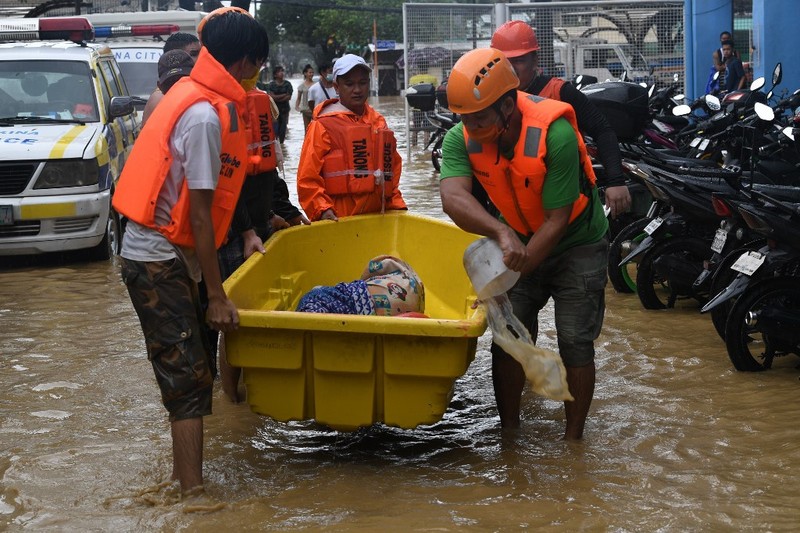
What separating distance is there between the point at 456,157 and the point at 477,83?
44 cm

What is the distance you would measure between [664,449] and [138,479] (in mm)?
2287

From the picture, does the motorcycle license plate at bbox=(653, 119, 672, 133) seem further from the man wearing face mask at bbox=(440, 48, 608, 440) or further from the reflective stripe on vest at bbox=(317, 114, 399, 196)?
the man wearing face mask at bbox=(440, 48, 608, 440)

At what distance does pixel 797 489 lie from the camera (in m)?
4.52

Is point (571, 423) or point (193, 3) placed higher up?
point (193, 3)

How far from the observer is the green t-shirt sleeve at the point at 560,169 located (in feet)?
15.1

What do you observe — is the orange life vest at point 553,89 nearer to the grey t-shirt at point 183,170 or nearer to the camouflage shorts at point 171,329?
the grey t-shirt at point 183,170

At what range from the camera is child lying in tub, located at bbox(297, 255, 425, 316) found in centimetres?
521

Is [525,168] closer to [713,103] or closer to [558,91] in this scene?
[558,91]

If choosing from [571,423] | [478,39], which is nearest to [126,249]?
[571,423]

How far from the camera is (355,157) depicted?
6336 mm

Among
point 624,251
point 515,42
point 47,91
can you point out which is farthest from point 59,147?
point 515,42

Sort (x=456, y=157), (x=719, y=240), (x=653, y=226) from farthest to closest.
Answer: (x=653, y=226) → (x=719, y=240) → (x=456, y=157)

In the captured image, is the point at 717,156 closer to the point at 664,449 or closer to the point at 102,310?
the point at 664,449

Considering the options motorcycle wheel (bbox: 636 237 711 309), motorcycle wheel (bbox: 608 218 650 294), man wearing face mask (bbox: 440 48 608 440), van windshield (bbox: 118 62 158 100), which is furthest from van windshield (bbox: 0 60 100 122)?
man wearing face mask (bbox: 440 48 608 440)
